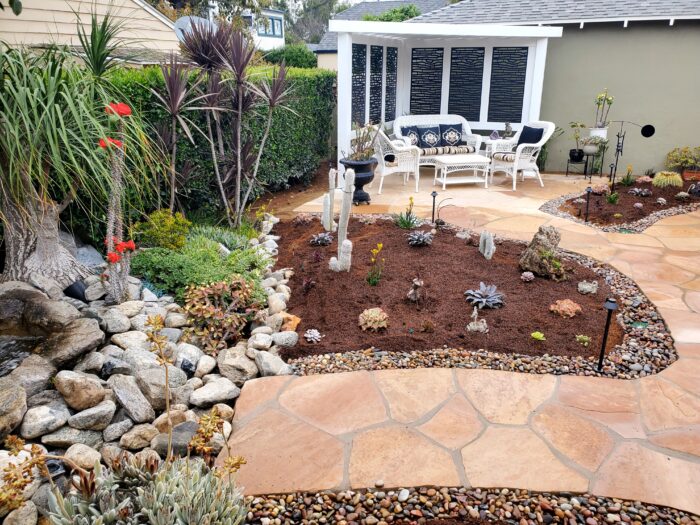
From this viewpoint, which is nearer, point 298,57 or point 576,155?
point 576,155

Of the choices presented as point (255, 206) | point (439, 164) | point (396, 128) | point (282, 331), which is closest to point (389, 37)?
point (396, 128)

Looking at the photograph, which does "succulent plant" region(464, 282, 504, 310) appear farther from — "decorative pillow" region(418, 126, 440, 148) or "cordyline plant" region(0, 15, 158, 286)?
"decorative pillow" region(418, 126, 440, 148)

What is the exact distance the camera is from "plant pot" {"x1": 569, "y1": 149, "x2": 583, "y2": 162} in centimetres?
941

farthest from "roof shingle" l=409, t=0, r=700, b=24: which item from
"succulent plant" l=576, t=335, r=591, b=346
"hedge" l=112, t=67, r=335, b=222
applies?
"succulent plant" l=576, t=335, r=591, b=346

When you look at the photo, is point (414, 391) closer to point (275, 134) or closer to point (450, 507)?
point (450, 507)

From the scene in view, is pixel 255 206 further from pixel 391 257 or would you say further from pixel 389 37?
pixel 389 37

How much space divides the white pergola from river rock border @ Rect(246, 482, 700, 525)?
257 inches

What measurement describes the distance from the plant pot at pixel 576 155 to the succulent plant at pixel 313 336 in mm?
7416

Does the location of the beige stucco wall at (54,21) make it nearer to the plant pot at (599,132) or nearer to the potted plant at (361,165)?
the potted plant at (361,165)

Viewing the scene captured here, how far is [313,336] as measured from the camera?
3.81m

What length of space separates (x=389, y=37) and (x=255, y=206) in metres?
3.93

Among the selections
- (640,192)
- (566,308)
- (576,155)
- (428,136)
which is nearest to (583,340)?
(566,308)

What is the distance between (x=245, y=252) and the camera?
4.93 meters

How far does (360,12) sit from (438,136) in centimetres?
1969
